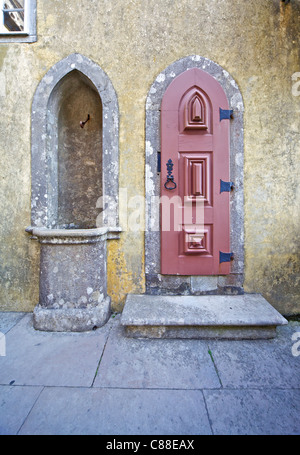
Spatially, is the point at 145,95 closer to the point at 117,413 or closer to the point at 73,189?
the point at 73,189

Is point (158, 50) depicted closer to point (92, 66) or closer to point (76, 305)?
point (92, 66)

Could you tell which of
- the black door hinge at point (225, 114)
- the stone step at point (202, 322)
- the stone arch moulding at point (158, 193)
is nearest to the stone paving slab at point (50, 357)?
the stone step at point (202, 322)

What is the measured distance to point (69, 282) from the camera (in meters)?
2.39

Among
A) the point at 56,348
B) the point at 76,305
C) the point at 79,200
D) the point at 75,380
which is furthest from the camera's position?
the point at 79,200

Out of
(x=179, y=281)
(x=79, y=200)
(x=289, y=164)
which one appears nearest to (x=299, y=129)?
(x=289, y=164)

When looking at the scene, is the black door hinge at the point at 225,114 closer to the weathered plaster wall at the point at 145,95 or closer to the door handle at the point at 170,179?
the weathered plaster wall at the point at 145,95

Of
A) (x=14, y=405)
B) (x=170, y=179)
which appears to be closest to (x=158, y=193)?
(x=170, y=179)

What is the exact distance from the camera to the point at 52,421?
1.39 m

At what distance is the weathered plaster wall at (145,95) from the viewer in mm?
2672

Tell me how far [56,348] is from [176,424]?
4.14 ft

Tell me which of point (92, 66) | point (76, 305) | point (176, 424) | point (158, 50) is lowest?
point (176, 424)

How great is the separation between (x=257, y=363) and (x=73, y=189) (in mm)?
2867

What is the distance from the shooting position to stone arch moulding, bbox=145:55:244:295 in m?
2.67

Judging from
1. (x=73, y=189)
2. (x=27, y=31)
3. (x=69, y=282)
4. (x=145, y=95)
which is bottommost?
(x=69, y=282)
